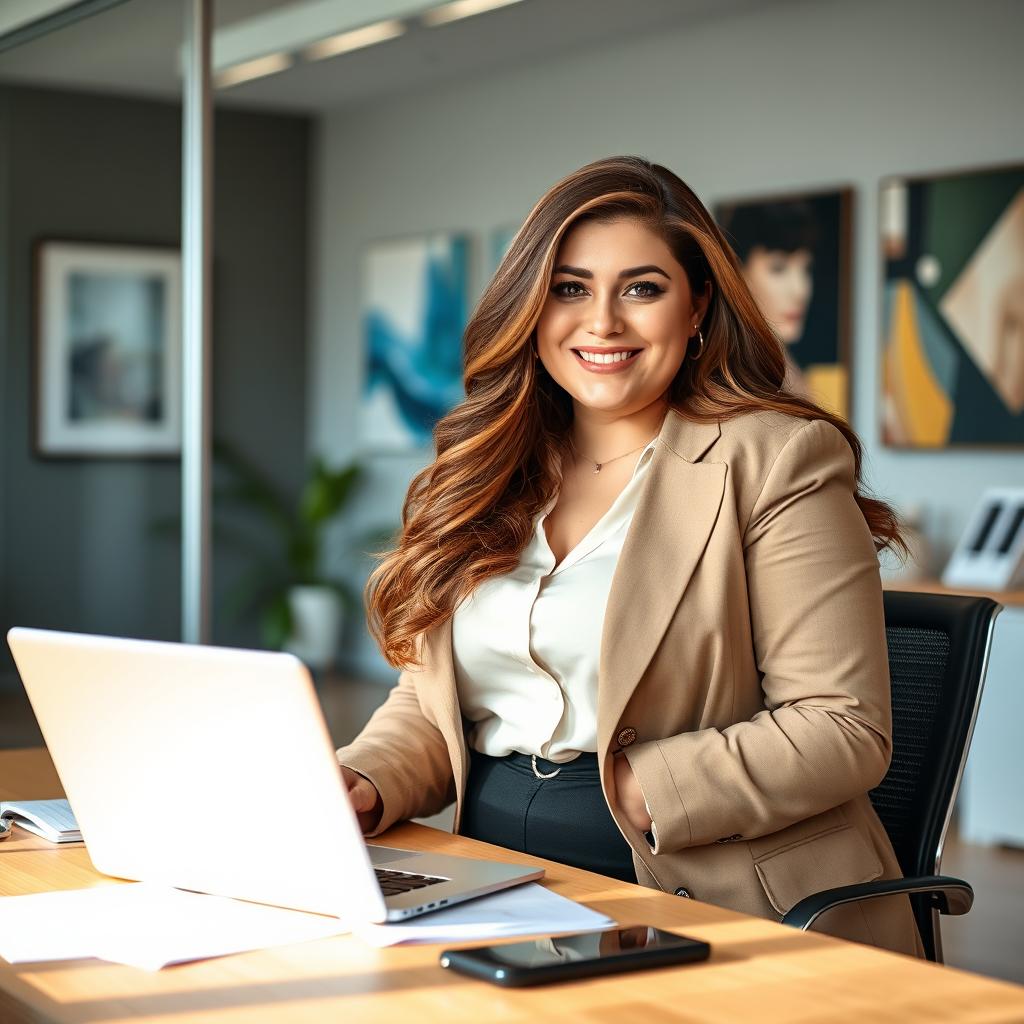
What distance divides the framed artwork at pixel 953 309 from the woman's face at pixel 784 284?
1.22 ft

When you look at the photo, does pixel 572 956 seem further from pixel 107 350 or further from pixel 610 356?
pixel 107 350

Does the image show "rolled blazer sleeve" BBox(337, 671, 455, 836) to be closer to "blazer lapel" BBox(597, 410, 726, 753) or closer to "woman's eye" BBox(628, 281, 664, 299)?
"blazer lapel" BBox(597, 410, 726, 753)

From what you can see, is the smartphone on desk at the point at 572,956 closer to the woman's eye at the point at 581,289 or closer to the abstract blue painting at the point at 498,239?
the woman's eye at the point at 581,289

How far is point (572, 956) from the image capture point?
122 centimetres

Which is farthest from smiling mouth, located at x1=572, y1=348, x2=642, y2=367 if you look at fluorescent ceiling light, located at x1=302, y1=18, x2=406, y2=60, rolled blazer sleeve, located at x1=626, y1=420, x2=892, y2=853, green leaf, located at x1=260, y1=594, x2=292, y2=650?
Answer: green leaf, located at x1=260, y1=594, x2=292, y2=650

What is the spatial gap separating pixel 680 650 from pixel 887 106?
4367mm

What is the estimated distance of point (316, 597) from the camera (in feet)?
26.2

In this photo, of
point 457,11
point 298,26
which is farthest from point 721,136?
point 298,26

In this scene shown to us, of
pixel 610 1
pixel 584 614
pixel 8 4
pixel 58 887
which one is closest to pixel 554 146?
pixel 610 1

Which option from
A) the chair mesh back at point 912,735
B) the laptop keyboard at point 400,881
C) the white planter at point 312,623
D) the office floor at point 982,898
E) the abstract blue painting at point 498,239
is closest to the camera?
the laptop keyboard at point 400,881

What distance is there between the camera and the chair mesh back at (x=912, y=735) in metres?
1.93

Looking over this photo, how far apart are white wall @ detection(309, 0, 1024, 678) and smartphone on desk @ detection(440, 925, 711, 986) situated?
14.1 ft

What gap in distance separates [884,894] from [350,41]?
213 inches

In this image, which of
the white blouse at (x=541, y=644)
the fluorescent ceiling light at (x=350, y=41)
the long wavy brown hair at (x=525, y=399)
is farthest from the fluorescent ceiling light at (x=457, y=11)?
the white blouse at (x=541, y=644)
